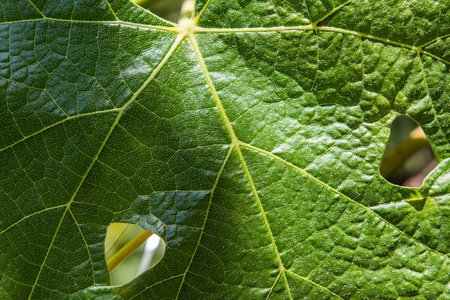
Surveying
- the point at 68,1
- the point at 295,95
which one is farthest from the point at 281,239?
the point at 68,1

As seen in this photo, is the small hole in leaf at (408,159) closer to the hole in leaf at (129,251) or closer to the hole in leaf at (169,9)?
the hole in leaf at (129,251)

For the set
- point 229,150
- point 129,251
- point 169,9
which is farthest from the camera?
point 169,9

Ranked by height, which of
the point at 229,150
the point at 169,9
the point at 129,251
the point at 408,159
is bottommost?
the point at 129,251

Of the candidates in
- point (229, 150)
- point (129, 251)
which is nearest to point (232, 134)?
point (229, 150)

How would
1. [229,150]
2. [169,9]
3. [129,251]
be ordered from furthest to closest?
[169,9] < [129,251] < [229,150]

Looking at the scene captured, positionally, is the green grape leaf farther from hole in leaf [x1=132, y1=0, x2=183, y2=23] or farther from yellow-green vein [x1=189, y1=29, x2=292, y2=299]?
hole in leaf [x1=132, y1=0, x2=183, y2=23]

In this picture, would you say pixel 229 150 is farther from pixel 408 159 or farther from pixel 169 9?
pixel 169 9
